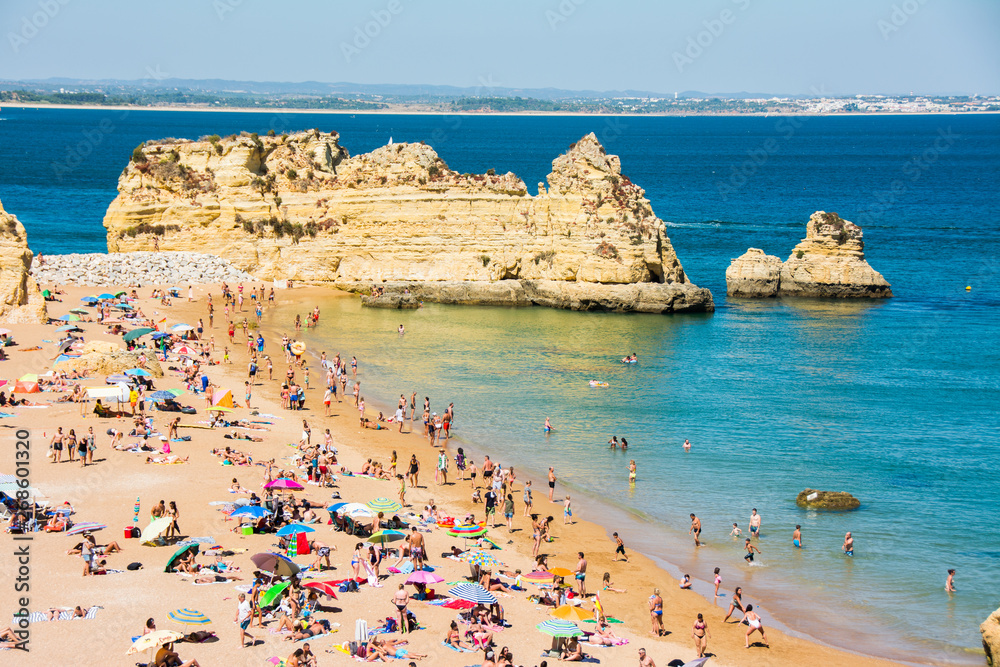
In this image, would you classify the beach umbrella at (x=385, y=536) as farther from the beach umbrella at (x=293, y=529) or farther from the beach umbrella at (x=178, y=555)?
the beach umbrella at (x=178, y=555)

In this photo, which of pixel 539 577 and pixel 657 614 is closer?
pixel 657 614

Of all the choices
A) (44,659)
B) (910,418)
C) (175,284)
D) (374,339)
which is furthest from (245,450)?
(175,284)

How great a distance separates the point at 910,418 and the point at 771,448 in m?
6.54

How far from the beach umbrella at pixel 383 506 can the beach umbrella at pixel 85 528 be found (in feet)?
19.8

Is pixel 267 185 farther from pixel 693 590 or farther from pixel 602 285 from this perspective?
pixel 693 590

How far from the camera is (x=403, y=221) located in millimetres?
50719

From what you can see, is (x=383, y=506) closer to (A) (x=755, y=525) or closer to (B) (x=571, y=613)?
(B) (x=571, y=613)

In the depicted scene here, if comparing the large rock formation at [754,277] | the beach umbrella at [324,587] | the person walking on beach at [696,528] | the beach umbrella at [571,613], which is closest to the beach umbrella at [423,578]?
the beach umbrella at [324,587]

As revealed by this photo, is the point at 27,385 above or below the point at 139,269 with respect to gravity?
below

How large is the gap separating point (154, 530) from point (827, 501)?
55.2ft

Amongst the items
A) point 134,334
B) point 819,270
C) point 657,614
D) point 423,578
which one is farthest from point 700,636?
point 819,270

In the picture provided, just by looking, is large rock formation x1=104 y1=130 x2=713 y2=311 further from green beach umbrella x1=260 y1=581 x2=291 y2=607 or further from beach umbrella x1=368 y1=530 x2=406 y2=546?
green beach umbrella x1=260 y1=581 x2=291 y2=607

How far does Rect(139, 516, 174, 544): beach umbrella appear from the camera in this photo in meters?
20.1

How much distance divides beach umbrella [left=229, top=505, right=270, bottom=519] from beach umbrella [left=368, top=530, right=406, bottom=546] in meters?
2.49
